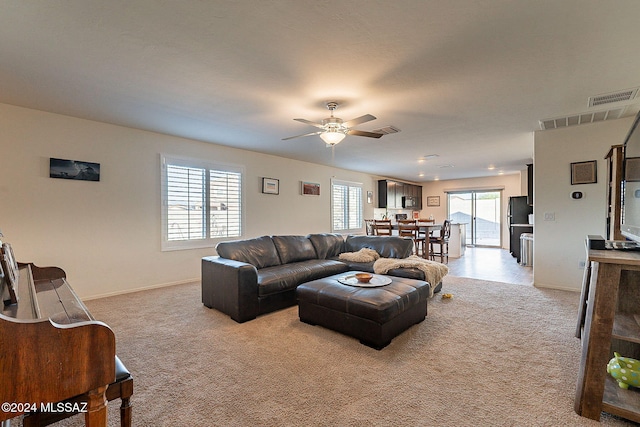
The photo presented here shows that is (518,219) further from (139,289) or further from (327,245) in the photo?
(139,289)

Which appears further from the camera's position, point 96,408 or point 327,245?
point 327,245

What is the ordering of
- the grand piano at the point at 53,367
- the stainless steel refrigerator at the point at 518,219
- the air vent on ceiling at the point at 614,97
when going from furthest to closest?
the stainless steel refrigerator at the point at 518,219 → the air vent on ceiling at the point at 614,97 → the grand piano at the point at 53,367

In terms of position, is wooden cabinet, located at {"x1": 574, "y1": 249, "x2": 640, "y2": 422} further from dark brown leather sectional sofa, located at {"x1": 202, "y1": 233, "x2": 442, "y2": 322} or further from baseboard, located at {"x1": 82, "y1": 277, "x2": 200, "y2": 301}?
baseboard, located at {"x1": 82, "y1": 277, "x2": 200, "y2": 301}

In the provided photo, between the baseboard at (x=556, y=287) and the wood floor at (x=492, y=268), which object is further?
the wood floor at (x=492, y=268)

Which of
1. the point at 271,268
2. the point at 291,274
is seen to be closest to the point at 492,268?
the point at 291,274

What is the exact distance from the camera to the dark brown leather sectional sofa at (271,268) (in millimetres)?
3039

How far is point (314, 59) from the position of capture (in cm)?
229

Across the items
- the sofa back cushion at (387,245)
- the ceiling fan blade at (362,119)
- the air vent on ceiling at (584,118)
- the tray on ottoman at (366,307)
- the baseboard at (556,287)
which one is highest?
the air vent on ceiling at (584,118)

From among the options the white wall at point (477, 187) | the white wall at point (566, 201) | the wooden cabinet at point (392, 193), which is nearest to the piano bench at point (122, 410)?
the white wall at point (566, 201)

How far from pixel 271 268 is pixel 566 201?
446 cm

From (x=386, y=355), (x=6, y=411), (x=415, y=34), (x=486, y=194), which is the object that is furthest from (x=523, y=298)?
(x=486, y=194)

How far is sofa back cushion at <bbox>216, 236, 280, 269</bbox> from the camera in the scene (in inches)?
141

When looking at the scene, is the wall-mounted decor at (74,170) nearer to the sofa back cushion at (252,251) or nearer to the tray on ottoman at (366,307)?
the sofa back cushion at (252,251)

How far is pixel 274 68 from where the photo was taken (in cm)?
244
